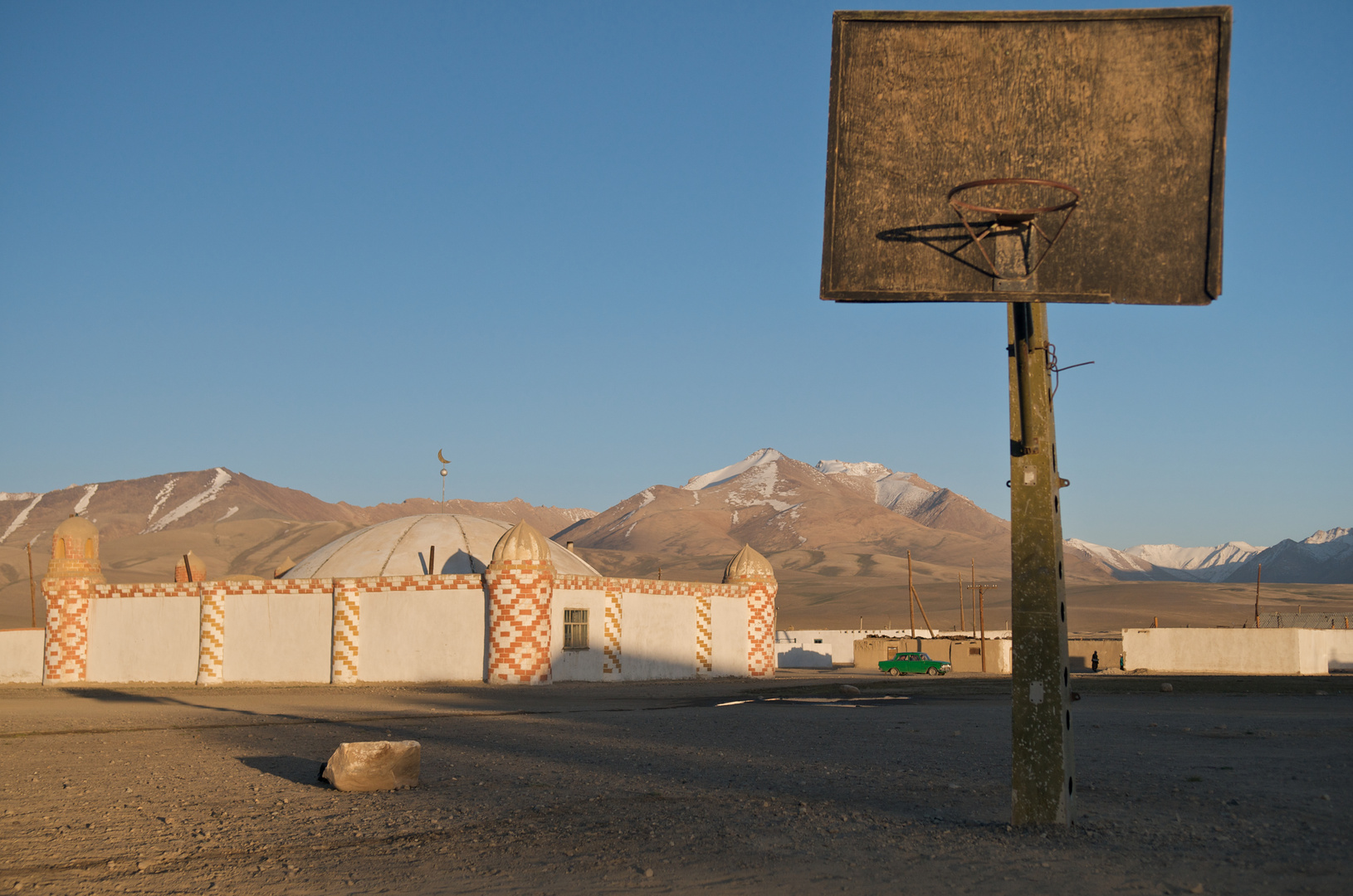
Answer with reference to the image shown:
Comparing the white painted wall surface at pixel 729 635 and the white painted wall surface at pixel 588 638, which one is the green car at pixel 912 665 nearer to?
the white painted wall surface at pixel 729 635

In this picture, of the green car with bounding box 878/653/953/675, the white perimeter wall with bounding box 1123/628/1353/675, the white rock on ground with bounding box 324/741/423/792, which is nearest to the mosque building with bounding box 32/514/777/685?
the green car with bounding box 878/653/953/675

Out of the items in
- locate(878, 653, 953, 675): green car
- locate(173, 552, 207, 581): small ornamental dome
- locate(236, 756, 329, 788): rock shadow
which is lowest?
locate(878, 653, 953, 675): green car

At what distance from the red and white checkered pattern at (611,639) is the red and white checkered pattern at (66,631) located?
19.0 metres

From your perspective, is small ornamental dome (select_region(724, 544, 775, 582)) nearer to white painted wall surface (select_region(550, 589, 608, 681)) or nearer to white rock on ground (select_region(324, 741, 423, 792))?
white painted wall surface (select_region(550, 589, 608, 681))

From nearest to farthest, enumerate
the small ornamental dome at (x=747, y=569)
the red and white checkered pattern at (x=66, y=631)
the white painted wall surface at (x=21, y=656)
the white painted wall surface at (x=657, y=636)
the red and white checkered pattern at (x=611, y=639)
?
the red and white checkered pattern at (x=611, y=639) → the white painted wall surface at (x=657, y=636) → the red and white checkered pattern at (x=66, y=631) → the white painted wall surface at (x=21, y=656) → the small ornamental dome at (x=747, y=569)

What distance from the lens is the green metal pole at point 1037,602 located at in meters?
7.73

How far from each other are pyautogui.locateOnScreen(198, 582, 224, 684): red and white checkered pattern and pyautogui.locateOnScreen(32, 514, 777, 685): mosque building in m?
0.06

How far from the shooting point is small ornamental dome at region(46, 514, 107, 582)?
126ft

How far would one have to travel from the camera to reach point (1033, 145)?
815 centimetres

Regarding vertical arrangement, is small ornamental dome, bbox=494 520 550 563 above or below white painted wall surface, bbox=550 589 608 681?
above

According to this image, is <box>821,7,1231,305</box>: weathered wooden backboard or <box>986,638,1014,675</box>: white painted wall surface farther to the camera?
<box>986,638,1014,675</box>: white painted wall surface

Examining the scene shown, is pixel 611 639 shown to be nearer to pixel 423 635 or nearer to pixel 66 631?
pixel 423 635

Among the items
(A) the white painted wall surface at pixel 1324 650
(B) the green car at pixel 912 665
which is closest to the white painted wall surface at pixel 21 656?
(B) the green car at pixel 912 665

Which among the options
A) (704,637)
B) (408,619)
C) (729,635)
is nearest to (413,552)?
(408,619)
